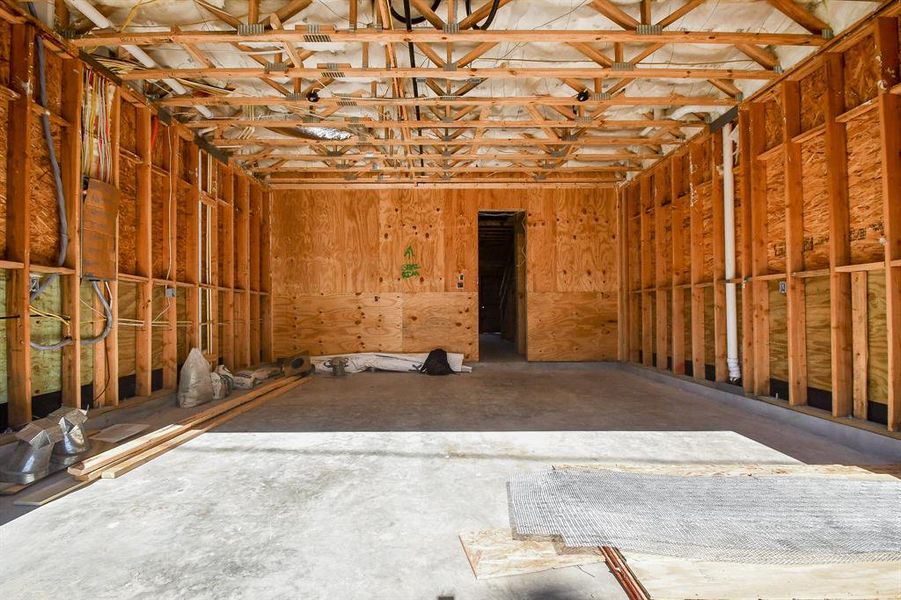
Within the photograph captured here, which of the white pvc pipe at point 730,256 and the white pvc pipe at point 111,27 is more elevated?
the white pvc pipe at point 111,27

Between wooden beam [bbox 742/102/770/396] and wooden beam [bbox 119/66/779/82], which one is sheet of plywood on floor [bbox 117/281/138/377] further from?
wooden beam [bbox 742/102/770/396]

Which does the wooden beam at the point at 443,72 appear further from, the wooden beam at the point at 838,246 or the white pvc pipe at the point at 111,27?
the wooden beam at the point at 838,246

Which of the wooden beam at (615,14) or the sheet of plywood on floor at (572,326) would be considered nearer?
the wooden beam at (615,14)

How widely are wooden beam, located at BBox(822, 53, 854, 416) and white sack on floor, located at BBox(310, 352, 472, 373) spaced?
522 centimetres

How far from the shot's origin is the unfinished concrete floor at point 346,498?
1.77 meters

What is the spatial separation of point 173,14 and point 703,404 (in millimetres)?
6894

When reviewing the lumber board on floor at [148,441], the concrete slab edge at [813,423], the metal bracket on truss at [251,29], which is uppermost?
the metal bracket on truss at [251,29]

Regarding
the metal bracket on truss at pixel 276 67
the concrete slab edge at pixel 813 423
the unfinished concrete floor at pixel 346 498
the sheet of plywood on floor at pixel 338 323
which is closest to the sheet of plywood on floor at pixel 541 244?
the sheet of plywood on floor at pixel 338 323

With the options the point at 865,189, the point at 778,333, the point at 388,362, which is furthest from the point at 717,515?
the point at 388,362

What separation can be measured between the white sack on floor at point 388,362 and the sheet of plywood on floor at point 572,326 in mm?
1515

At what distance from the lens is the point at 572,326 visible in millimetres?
8500

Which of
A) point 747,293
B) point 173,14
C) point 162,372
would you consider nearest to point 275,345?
point 162,372

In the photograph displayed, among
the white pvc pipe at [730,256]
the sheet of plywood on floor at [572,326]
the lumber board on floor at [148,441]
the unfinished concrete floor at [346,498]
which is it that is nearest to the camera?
the unfinished concrete floor at [346,498]

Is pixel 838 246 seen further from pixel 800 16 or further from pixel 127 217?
pixel 127 217
